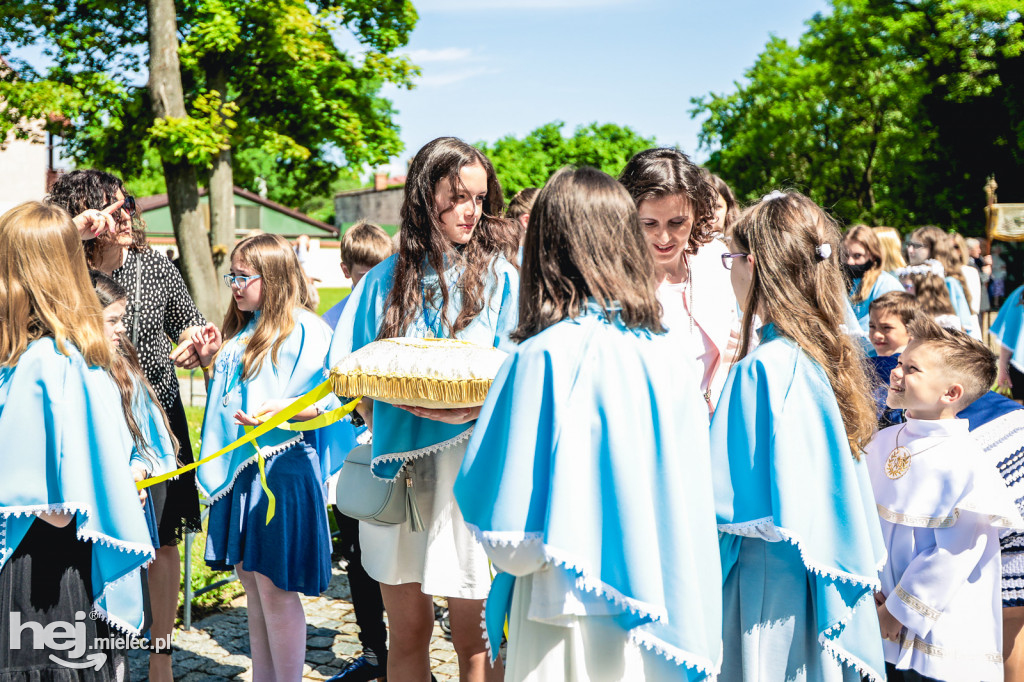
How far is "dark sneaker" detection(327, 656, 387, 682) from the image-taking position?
412 cm

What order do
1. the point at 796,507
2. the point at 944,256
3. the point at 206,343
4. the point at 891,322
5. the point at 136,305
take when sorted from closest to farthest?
the point at 796,507 < the point at 206,343 < the point at 136,305 < the point at 891,322 < the point at 944,256

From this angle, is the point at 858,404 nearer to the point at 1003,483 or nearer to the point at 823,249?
the point at 823,249

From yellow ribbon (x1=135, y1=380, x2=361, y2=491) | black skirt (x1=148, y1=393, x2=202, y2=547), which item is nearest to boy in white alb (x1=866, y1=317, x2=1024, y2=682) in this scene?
yellow ribbon (x1=135, y1=380, x2=361, y2=491)

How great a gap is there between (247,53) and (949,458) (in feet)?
56.4

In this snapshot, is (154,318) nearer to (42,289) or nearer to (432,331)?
(42,289)

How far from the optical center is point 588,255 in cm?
220

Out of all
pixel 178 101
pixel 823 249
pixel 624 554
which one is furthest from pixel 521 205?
pixel 178 101

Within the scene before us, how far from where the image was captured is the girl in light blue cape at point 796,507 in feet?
8.03

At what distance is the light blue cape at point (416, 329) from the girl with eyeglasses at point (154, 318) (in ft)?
3.59

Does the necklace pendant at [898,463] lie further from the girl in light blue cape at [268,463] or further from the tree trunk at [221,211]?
the tree trunk at [221,211]

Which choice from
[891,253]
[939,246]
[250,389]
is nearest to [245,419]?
[250,389]

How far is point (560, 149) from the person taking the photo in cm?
3152

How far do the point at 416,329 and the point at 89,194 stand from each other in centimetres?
171

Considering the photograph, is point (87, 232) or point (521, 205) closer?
point (87, 232)
